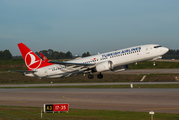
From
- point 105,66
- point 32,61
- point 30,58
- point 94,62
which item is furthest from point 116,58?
point 30,58

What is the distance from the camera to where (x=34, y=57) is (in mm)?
58062

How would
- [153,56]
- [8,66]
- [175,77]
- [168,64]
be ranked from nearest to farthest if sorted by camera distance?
[153,56], [175,77], [8,66], [168,64]

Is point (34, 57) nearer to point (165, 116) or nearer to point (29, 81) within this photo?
point (29, 81)

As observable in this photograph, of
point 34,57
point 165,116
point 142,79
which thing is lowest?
point 165,116

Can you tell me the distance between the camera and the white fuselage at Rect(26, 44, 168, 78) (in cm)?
4716

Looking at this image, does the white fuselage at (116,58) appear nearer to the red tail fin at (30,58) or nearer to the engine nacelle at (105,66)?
the engine nacelle at (105,66)

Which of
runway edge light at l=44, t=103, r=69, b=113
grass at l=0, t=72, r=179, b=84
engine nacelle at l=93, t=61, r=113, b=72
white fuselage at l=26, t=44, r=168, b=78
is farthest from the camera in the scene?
grass at l=0, t=72, r=179, b=84

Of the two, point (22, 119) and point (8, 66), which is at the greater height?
point (8, 66)

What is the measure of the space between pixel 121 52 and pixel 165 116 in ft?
90.1

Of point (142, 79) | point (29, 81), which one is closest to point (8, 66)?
point (29, 81)

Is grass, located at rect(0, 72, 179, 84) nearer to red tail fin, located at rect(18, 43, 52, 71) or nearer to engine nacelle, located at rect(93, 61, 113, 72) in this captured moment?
red tail fin, located at rect(18, 43, 52, 71)

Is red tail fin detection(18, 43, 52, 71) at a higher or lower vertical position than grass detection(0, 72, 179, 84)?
higher

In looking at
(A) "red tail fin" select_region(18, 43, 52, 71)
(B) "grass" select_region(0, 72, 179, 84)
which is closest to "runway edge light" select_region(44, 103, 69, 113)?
(A) "red tail fin" select_region(18, 43, 52, 71)

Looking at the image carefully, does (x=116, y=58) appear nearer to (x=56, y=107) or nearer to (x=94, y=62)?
(x=94, y=62)
